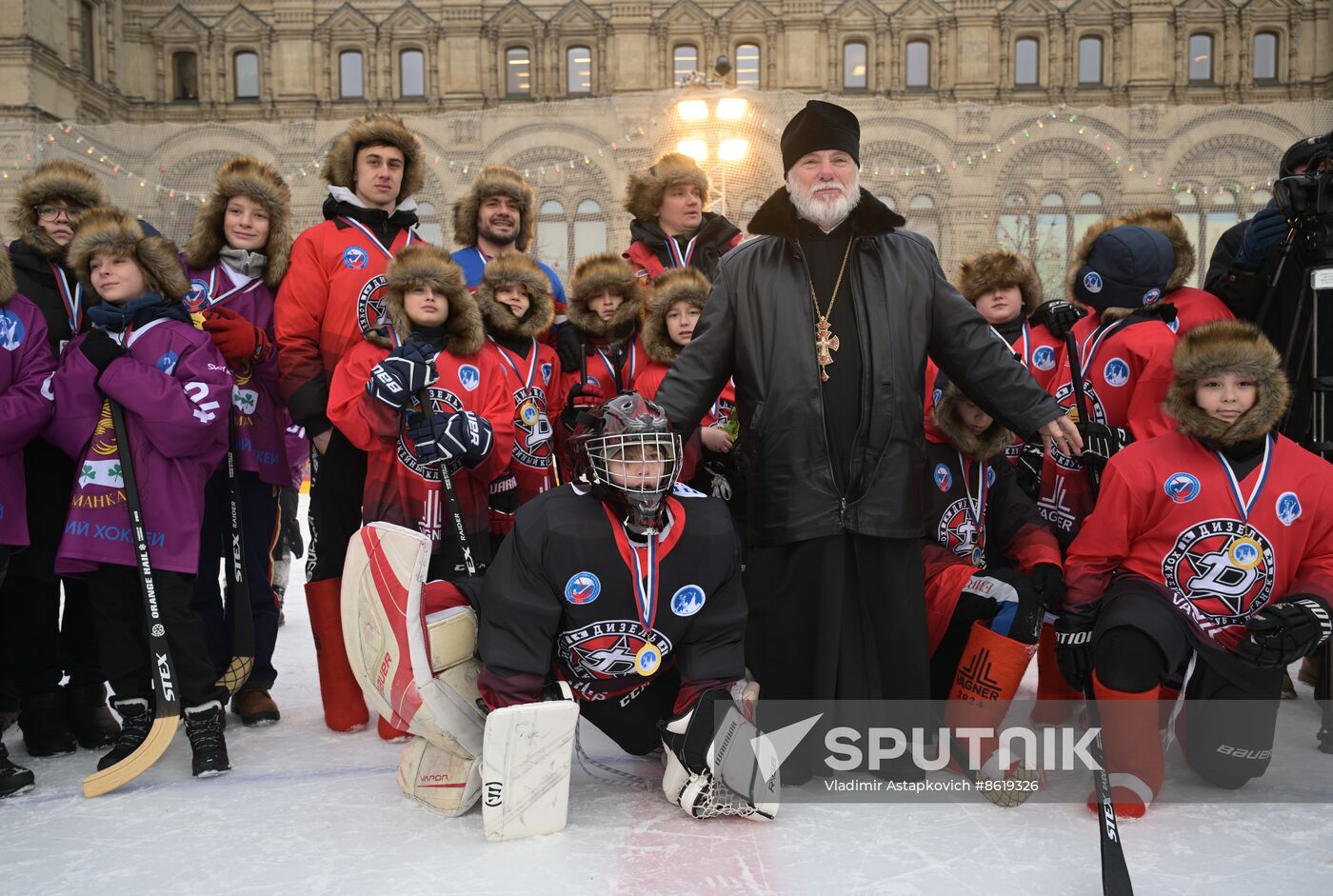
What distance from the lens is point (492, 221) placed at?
4.67m

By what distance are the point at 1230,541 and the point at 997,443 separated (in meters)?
0.80

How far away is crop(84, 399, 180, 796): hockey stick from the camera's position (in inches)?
133

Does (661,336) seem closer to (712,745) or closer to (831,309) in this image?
(831,309)

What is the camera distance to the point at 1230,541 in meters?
3.20

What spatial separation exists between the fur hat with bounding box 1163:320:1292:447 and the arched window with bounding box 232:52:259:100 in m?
33.7

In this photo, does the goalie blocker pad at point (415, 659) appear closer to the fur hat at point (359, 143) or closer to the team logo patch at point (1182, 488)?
the fur hat at point (359, 143)

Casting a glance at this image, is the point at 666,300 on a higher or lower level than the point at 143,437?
higher

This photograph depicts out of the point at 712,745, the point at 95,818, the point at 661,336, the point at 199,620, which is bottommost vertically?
the point at 95,818

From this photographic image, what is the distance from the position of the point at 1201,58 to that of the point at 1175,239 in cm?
3138

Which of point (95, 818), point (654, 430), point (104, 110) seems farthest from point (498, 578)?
point (104, 110)

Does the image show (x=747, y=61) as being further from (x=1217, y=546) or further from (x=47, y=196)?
(x=1217, y=546)

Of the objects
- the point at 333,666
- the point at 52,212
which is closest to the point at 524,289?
the point at 333,666

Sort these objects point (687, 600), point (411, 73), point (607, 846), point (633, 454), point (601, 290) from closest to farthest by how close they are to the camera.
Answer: point (607, 846) → point (633, 454) → point (687, 600) → point (601, 290) → point (411, 73)

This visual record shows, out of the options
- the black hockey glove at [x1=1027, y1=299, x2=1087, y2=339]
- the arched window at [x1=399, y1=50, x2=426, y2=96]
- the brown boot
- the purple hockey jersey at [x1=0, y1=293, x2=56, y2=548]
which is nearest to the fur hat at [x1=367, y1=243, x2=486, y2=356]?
the purple hockey jersey at [x1=0, y1=293, x2=56, y2=548]
